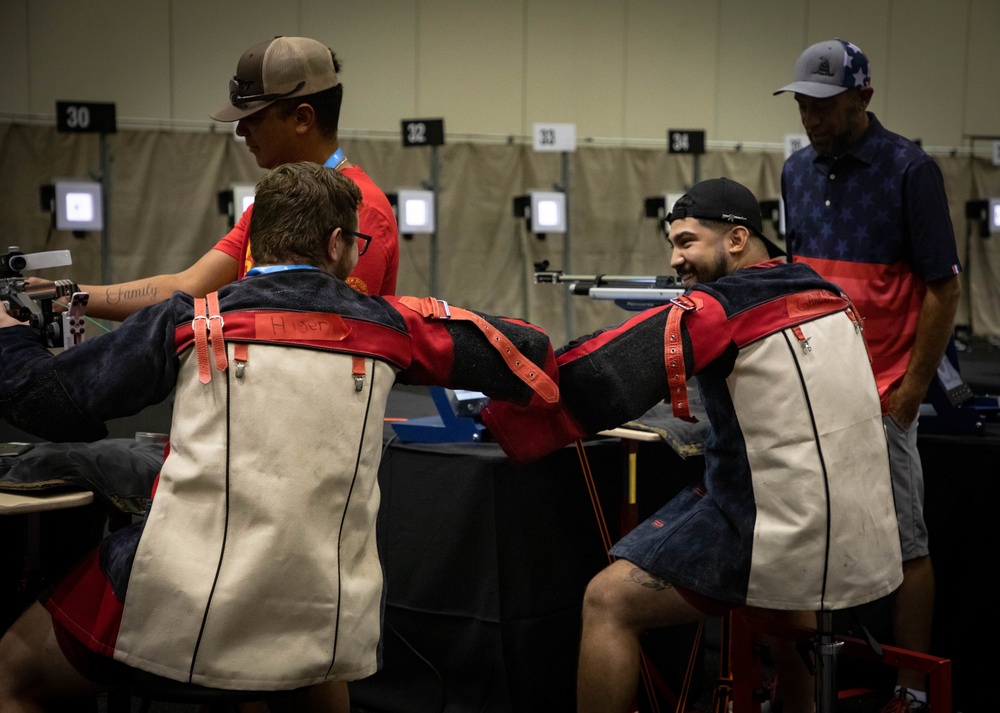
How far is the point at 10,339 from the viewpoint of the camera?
5.28ft

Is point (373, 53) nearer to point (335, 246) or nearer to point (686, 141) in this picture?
point (686, 141)

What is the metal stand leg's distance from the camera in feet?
6.23

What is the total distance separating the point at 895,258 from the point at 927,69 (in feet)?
25.3

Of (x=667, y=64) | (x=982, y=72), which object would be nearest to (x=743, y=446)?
(x=667, y=64)

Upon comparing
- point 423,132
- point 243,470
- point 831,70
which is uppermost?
point 423,132

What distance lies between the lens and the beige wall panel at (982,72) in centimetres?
933

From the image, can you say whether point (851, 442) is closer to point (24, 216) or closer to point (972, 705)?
point (972, 705)

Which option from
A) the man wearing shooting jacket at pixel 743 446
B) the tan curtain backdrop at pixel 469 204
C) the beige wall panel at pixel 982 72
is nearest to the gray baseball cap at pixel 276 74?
the man wearing shooting jacket at pixel 743 446

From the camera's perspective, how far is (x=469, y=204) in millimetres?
8055

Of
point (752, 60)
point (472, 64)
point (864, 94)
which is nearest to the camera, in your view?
point (864, 94)

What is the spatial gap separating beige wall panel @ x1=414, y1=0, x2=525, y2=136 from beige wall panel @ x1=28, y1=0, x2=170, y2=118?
1.94 metres

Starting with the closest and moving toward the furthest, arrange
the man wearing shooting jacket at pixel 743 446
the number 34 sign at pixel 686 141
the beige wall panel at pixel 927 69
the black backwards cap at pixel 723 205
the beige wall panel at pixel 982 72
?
1. the man wearing shooting jacket at pixel 743 446
2. the black backwards cap at pixel 723 205
3. the number 34 sign at pixel 686 141
4. the beige wall panel at pixel 927 69
5. the beige wall panel at pixel 982 72

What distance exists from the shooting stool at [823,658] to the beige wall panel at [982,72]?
859 cm

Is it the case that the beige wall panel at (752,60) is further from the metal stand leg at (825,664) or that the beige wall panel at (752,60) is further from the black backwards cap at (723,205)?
the metal stand leg at (825,664)
